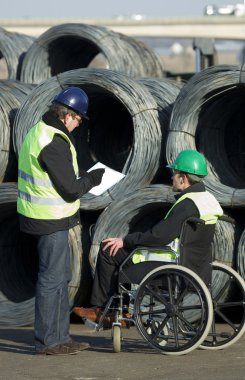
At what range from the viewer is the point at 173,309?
6.80 metres

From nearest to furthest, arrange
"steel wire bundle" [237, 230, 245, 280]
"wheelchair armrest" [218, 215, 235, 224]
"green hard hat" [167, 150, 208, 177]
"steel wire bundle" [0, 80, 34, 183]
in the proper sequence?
"green hard hat" [167, 150, 208, 177], "wheelchair armrest" [218, 215, 235, 224], "steel wire bundle" [237, 230, 245, 280], "steel wire bundle" [0, 80, 34, 183]

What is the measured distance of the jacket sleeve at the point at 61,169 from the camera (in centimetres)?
684

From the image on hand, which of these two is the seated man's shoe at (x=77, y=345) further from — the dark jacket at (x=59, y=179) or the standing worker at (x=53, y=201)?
the dark jacket at (x=59, y=179)

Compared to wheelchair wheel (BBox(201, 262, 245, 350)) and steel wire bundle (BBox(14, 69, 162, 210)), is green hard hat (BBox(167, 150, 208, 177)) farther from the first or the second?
steel wire bundle (BBox(14, 69, 162, 210))

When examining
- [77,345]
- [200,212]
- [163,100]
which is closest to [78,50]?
[163,100]

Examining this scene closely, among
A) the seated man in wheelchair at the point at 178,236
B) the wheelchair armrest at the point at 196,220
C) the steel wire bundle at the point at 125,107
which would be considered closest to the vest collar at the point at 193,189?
the seated man in wheelchair at the point at 178,236

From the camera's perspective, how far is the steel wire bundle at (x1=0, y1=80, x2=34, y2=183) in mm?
9328

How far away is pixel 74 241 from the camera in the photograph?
8.81m

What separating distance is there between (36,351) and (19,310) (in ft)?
6.28

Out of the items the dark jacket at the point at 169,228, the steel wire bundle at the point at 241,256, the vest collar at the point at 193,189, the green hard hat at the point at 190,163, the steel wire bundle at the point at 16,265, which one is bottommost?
the steel wire bundle at the point at 16,265

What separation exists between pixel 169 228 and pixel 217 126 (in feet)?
8.73

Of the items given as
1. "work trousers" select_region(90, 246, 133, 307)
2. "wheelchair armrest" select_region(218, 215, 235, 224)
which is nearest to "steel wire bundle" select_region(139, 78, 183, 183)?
"wheelchair armrest" select_region(218, 215, 235, 224)

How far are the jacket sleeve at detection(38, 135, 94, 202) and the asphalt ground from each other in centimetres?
112

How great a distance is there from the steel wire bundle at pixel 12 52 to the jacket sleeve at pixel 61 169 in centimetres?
532
